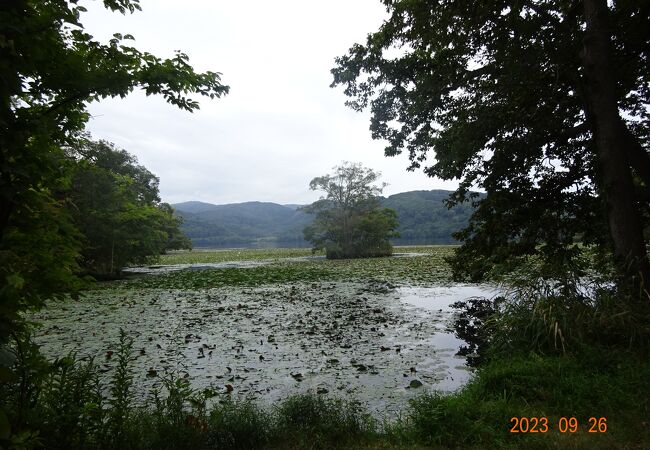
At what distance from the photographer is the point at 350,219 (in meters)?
41.9

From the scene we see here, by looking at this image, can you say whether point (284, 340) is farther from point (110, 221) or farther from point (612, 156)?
point (110, 221)

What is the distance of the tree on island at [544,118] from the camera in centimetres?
616

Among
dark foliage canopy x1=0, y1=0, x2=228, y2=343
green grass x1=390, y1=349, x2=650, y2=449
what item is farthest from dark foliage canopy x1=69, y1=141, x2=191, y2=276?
green grass x1=390, y1=349, x2=650, y2=449

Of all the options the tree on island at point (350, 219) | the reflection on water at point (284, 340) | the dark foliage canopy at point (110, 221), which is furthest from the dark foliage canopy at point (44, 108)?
the tree on island at point (350, 219)

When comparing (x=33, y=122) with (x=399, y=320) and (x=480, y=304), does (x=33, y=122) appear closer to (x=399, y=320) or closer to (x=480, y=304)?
(x=399, y=320)

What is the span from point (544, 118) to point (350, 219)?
3520cm

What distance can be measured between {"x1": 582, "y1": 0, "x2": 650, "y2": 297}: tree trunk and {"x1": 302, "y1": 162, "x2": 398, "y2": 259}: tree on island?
34983 millimetres

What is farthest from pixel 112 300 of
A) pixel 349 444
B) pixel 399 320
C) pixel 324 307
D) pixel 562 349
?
pixel 562 349

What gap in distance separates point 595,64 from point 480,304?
312 inches

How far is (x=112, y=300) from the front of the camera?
1353 centimetres

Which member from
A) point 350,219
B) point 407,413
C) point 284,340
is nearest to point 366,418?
point 407,413

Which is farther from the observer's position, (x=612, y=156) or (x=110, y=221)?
(x=110, y=221)

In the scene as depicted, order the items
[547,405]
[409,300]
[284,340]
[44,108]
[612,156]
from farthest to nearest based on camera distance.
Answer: [409,300]
[284,340]
[612,156]
[547,405]
[44,108]

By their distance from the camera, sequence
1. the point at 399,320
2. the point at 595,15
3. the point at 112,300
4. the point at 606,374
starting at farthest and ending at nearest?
1. the point at 112,300
2. the point at 399,320
3. the point at 595,15
4. the point at 606,374
